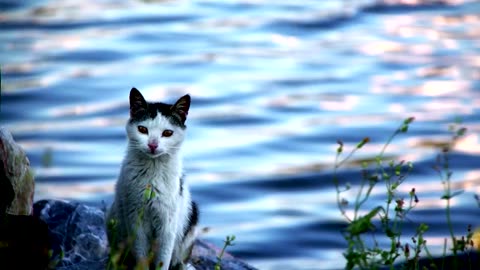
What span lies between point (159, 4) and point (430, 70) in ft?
20.9

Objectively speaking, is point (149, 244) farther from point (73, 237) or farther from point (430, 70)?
point (430, 70)

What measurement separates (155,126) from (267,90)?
1134 cm

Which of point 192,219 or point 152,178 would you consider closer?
point 152,178

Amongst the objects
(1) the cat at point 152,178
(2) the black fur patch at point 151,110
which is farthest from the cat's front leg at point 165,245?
(2) the black fur patch at point 151,110

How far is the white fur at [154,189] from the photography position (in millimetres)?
7488

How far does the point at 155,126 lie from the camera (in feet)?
24.5

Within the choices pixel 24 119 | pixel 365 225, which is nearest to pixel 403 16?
pixel 24 119

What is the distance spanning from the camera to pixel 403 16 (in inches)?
899

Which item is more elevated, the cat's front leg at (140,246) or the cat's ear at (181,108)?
the cat's ear at (181,108)

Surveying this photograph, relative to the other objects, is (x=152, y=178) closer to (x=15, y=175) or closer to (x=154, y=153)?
(x=154, y=153)

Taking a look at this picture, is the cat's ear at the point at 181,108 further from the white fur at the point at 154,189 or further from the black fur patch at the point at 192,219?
the black fur patch at the point at 192,219

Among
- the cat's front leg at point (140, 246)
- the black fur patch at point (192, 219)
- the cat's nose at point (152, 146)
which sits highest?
the cat's nose at point (152, 146)

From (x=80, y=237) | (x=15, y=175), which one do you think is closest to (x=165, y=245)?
(x=15, y=175)

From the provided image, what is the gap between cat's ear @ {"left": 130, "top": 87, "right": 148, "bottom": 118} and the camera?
7516 mm
